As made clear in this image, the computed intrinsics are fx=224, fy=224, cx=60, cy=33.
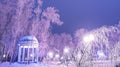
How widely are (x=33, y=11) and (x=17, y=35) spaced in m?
5.33

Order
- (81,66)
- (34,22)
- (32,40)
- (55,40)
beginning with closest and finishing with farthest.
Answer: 1. (81,66)
2. (32,40)
3. (34,22)
4. (55,40)

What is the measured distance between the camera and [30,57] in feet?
107

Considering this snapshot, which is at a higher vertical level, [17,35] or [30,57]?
[17,35]

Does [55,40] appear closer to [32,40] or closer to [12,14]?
[12,14]

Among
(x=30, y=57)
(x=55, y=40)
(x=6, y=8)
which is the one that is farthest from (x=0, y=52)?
(x=55, y=40)

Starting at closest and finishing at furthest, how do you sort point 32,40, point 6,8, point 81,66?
point 81,66
point 32,40
point 6,8

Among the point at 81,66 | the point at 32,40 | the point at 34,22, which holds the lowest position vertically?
the point at 81,66

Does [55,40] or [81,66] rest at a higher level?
[55,40]

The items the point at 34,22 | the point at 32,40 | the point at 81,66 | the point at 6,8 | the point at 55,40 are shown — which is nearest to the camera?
the point at 81,66

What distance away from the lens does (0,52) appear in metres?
33.0

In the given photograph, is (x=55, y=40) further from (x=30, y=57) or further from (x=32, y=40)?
(x=32, y=40)

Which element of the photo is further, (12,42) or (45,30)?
(45,30)

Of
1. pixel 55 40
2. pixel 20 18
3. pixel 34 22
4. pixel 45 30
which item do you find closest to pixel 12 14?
pixel 20 18

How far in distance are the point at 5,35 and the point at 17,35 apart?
1.75m
